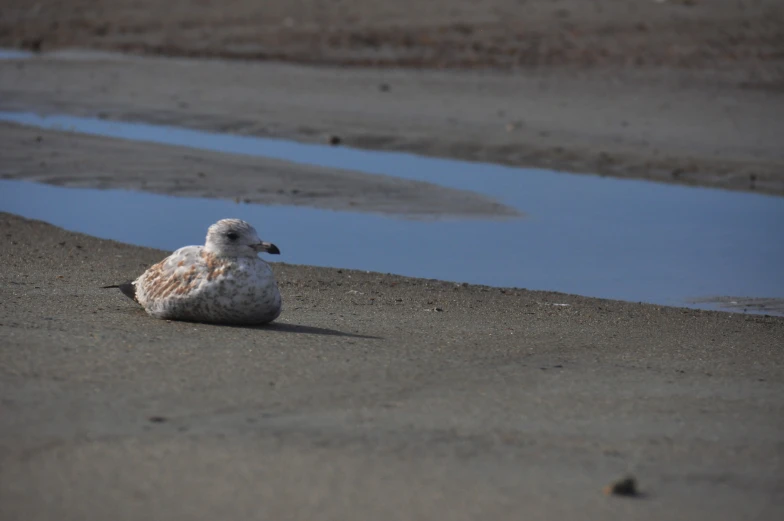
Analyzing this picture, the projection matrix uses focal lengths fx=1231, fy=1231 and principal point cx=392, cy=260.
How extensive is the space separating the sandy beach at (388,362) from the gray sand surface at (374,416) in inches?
0.5

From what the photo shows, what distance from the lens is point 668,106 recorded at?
14898 mm

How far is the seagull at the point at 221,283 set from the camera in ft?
18.5

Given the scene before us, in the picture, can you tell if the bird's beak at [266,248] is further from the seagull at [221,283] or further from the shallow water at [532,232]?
the shallow water at [532,232]

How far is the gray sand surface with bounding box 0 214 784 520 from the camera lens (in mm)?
3697

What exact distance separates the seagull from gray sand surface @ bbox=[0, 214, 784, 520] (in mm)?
86

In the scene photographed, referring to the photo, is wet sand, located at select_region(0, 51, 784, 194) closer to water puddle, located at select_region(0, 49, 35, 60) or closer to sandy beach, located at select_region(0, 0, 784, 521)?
sandy beach, located at select_region(0, 0, 784, 521)

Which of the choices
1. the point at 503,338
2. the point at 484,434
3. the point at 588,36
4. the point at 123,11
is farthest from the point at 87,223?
the point at 123,11

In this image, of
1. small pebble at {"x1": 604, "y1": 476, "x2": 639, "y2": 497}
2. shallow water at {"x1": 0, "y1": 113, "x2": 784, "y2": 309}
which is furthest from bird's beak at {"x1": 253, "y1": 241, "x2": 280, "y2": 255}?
shallow water at {"x1": 0, "y1": 113, "x2": 784, "y2": 309}

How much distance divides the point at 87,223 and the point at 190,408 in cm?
551

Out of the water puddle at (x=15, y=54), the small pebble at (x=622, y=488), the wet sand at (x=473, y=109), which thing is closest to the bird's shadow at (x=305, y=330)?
the small pebble at (x=622, y=488)

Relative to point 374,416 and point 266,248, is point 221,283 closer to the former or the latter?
point 266,248

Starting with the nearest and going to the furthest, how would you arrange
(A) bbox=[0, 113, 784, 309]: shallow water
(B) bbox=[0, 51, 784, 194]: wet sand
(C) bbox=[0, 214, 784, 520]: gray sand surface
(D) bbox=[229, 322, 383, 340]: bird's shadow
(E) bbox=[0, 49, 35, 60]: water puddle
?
(C) bbox=[0, 214, 784, 520]: gray sand surface
(D) bbox=[229, 322, 383, 340]: bird's shadow
(A) bbox=[0, 113, 784, 309]: shallow water
(B) bbox=[0, 51, 784, 194]: wet sand
(E) bbox=[0, 49, 35, 60]: water puddle

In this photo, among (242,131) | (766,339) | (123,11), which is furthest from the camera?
(123,11)

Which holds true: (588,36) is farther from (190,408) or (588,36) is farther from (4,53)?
(190,408)
